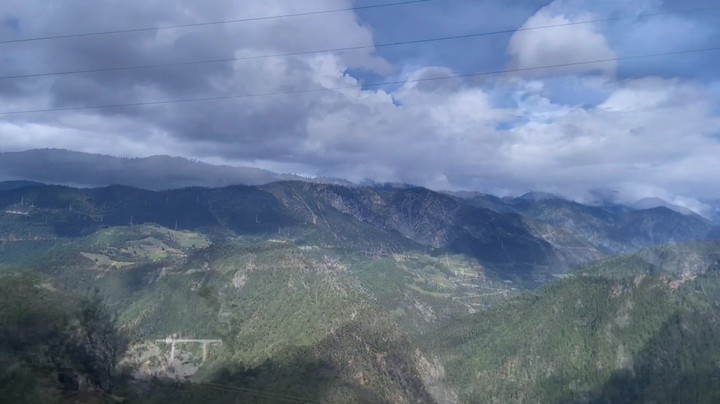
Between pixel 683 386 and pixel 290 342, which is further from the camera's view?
pixel 683 386

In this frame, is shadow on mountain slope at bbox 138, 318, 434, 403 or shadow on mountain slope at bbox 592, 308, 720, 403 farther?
shadow on mountain slope at bbox 592, 308, 720, 403

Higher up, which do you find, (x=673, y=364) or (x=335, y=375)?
(x=335, y=375)

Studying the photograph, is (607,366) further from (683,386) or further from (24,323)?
(24,323)

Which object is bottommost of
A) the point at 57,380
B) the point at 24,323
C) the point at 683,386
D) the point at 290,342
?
the point at 683,386

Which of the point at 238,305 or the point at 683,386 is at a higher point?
the point at 238,305

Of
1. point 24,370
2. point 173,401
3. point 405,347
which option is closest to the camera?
point 24,370

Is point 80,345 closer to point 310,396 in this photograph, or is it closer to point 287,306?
point 310,396

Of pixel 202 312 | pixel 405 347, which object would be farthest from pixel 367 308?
pixel 202 312

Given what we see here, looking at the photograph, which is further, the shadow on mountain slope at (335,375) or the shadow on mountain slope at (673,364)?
the shadow on mountain slope at (673,364)

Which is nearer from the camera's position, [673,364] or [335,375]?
[335,375]

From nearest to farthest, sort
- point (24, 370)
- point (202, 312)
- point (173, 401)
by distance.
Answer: point (24, 370) < point (173, 401) < point (202, 312)

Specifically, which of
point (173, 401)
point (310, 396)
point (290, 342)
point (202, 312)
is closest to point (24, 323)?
point (173, 401)
